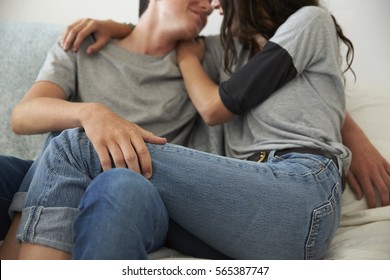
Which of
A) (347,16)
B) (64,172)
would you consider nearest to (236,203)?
(64,172)

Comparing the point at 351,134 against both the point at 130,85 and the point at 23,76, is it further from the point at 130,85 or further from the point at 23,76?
the point at 23,76

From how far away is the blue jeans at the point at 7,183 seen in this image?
0.89 m

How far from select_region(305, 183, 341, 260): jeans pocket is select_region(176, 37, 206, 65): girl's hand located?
571 millimetres

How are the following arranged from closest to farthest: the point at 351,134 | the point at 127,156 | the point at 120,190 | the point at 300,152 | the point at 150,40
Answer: the point at 120,190, the point at 127,156, the point at 300,152, the point at 351,134, the point at 150,40

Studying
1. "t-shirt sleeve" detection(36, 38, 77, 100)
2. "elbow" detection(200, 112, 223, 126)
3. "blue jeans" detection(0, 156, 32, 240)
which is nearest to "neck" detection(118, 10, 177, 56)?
"t-shirt sleeve" detection(36, 38, 77, 100)

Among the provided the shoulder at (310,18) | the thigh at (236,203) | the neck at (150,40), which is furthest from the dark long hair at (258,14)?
the thigh at (236,203)

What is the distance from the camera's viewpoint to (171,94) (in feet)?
3.90

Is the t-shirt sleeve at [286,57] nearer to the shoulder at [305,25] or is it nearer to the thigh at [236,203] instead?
the shoulder at [305,25]

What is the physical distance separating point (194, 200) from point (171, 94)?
1.66 ft

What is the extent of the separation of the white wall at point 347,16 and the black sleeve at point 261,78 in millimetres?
562

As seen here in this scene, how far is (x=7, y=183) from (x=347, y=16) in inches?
46.0

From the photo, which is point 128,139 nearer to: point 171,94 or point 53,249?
point 53,249

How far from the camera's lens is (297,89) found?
970mm

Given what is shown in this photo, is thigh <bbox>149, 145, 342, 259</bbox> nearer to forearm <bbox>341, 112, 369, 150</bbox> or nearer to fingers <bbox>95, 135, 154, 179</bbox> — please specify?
fingers <bbox>95, 135, 154, 179</bbox>
